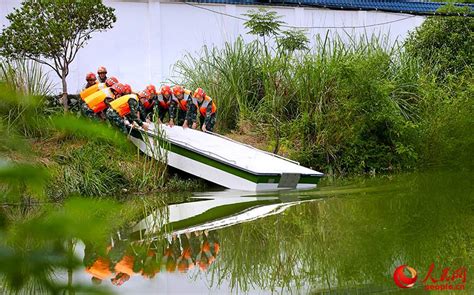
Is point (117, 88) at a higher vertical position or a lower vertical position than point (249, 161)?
higher

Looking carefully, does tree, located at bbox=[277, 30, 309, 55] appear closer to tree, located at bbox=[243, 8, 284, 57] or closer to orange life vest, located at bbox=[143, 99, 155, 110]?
tree, located at bbox=[243, 8, 284, 57]

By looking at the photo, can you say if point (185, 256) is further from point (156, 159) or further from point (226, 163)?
point (156, 159)

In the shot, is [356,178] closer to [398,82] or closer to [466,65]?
[398,82]

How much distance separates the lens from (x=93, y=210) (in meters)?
2.36

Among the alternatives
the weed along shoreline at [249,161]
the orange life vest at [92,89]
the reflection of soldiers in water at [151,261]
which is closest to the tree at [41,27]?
the weed along shoreline at [249,161]

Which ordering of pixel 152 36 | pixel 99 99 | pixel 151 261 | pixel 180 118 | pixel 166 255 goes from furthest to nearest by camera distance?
pixel 152 36 < pixel 180 118 < pixel 99 99 < pixel 166 255 < pixel 151 261

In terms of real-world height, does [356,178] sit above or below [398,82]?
below

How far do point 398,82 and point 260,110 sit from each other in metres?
3.38

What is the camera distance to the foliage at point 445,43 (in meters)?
22.1

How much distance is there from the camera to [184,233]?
11.2 meters

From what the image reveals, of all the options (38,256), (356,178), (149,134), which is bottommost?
(356,178)

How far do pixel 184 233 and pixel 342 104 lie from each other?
8588mm

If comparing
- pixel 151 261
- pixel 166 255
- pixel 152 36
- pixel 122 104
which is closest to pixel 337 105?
pixel 122 104

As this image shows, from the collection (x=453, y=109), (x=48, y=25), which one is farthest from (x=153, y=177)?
(x=453, y=109)
